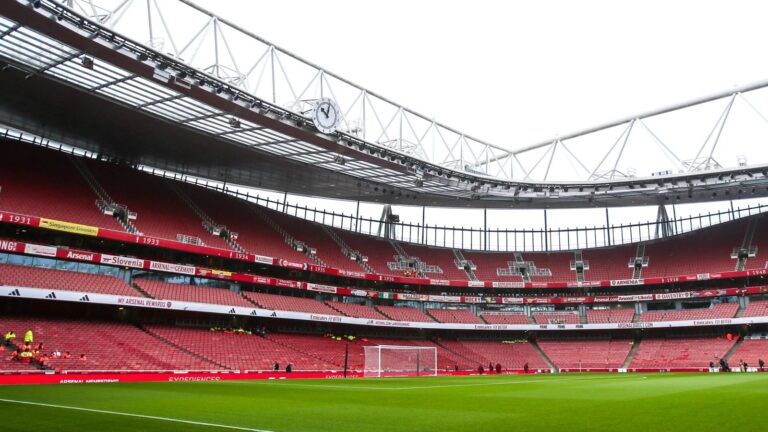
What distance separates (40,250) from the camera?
37375mm

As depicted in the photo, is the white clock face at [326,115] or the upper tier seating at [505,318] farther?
the upper tier seating at [505,318]

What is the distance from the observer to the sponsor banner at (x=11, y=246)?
1390 inches

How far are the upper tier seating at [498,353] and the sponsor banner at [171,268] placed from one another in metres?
29.3

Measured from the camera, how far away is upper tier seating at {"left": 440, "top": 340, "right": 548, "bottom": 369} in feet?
196

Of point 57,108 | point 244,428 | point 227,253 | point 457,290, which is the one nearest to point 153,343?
point 227,253

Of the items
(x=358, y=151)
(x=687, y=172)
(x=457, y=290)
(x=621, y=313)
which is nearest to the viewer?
(x=358, y=151)

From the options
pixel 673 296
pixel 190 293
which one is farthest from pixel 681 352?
pixel 190 293

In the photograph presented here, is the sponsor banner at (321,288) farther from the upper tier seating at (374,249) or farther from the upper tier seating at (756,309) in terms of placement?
the upper tier seating at (756,309)

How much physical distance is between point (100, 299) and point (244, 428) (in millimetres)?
30719

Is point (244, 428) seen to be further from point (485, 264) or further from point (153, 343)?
point (485, 264)

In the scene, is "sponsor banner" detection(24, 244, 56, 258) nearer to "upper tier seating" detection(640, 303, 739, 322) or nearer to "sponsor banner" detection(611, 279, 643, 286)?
"sponsor banner" detection(611, 279, 643, 286)

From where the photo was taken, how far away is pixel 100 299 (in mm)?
37094

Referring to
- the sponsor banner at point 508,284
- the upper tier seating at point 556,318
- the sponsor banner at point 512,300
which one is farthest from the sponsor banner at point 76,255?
the upper tier seating at point 556,318

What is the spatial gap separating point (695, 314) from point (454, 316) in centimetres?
2493
